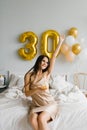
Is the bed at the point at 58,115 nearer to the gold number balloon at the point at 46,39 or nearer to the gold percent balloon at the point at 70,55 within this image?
the gold percent balloon at the point at 70,55

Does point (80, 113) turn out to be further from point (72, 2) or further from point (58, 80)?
point (72, 2)

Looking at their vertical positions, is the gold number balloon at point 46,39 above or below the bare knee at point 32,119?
above

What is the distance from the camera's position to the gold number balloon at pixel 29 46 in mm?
4359

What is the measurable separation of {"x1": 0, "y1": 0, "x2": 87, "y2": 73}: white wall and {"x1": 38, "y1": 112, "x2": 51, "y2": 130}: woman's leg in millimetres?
2201

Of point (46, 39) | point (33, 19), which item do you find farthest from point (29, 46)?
point (33, 19)

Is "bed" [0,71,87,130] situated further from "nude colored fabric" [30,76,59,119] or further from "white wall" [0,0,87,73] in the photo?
"white wall" [0,0,87,73]

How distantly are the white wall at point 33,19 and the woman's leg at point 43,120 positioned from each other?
2201mm

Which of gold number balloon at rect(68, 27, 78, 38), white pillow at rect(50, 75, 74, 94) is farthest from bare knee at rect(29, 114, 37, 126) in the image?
gold number balloon at rect(68, 27, 78, 38)

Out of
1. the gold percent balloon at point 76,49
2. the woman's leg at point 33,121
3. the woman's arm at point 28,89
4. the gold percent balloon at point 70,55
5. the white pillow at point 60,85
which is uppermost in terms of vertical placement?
the gold percent balloon at point 76,49

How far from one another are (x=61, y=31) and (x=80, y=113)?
7.57 ft

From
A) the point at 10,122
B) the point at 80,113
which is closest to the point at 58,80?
the point at 80,113


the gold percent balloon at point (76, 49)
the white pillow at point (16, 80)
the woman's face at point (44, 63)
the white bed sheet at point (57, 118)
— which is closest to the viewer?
the white bed sheet at point (57, 118)

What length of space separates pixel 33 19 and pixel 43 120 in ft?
8.55

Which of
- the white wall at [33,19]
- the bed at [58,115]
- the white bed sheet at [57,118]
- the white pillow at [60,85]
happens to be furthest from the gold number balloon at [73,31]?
the white bed sheet at [57,118]
